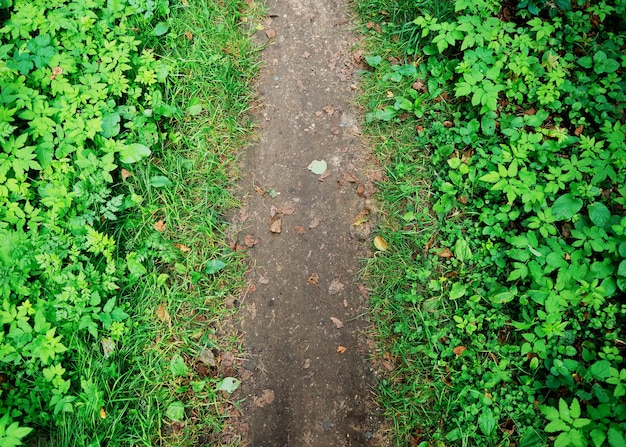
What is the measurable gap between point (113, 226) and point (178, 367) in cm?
125

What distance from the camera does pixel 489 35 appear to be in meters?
3.60

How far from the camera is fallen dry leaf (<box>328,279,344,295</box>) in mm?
3527

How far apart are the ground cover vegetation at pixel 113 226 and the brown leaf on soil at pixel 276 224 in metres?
0.37

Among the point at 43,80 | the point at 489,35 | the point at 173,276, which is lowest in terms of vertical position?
the point at 173,276

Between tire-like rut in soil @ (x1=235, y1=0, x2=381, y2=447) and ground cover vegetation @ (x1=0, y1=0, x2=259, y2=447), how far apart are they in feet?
0.74

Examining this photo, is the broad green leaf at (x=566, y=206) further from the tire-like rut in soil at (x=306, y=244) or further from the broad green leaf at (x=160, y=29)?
the broad green leaf at (x=160, y=29)

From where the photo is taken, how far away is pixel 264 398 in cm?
323

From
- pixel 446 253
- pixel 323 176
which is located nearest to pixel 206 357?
pixel 323 176

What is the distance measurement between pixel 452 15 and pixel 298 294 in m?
2.83

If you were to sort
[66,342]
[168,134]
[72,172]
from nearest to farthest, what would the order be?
[66,342] < [72,172] < [168,134]

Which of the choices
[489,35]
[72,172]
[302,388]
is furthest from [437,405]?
[72,172]

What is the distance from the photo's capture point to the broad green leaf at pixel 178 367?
324 cm

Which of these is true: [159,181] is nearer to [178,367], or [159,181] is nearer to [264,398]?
[178,367]

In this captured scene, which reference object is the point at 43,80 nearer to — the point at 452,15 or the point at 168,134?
the point at 168,134
